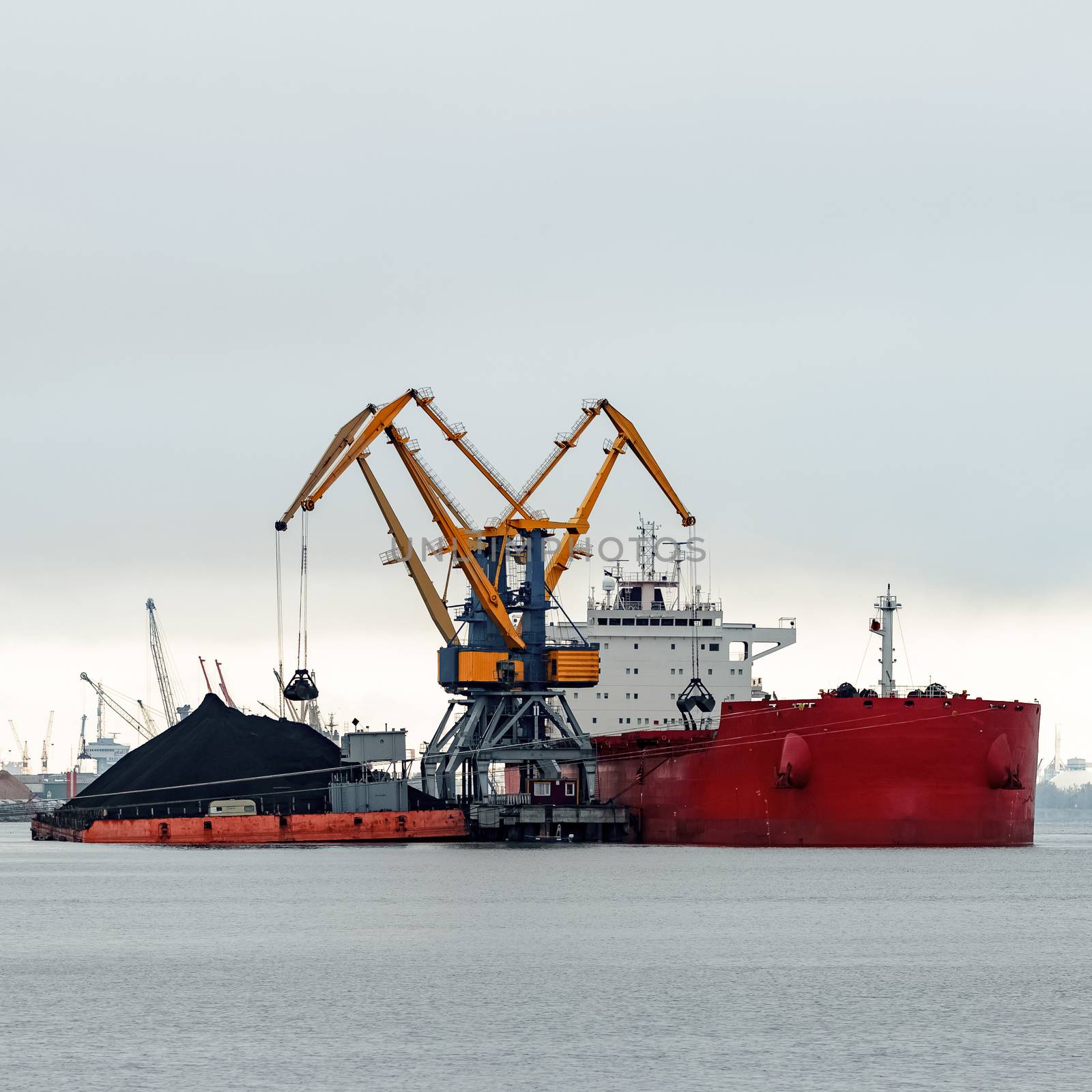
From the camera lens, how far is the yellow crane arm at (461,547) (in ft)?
205

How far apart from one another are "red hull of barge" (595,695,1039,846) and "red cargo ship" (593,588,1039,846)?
3 cm

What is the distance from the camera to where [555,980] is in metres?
30.5

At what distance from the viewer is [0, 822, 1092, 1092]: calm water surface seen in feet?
76.7

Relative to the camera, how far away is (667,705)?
228 ft

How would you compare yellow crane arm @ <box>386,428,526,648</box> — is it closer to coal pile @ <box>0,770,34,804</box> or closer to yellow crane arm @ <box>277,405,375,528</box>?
yellow crane arm @ <box>277,405,375,528</box>

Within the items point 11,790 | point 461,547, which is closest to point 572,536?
point 461,547

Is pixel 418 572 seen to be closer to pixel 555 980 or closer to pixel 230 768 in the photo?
pixel 230 768

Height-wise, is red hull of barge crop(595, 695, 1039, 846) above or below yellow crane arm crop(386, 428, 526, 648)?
below

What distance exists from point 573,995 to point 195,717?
49059 mm

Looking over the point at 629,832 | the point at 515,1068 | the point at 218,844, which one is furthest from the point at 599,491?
the point at 515,1068

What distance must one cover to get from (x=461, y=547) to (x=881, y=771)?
1871cm

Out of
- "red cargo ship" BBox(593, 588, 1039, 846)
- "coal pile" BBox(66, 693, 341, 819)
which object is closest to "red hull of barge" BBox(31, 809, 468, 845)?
"coal pile" BBox(66, 693, 341, 819)

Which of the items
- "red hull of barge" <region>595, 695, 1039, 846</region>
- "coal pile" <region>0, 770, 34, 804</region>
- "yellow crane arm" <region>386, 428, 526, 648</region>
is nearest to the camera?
"red hull of barge" <region>595, 695, 1039, 846</region>

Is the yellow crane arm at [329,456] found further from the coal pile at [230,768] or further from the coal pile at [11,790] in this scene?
the coal pile at [11,790]
